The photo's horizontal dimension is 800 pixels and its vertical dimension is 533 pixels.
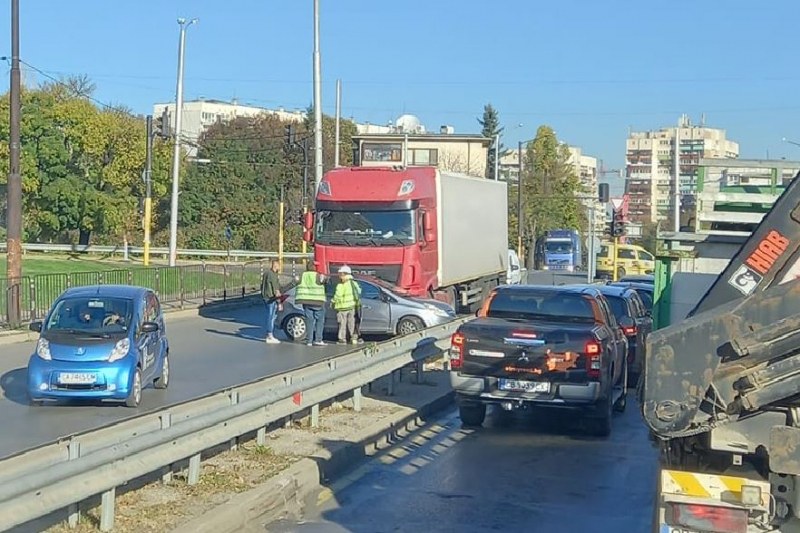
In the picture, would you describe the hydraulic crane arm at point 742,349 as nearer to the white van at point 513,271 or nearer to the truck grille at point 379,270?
the truck grille at point 379,270

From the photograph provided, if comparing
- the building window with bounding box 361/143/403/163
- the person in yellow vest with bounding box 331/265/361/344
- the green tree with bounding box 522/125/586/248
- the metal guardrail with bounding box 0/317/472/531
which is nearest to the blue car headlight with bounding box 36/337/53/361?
the metal guardrail with bounding box 0/317/472/531

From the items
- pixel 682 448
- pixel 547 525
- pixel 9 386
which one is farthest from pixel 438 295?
pixel 682 448

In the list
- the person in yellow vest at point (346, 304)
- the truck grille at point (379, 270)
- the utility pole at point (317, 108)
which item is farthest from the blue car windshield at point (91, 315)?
the utility pole at point (317, 108)

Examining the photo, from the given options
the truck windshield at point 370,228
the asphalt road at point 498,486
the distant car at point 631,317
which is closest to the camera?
the asphalt road at point 498,486

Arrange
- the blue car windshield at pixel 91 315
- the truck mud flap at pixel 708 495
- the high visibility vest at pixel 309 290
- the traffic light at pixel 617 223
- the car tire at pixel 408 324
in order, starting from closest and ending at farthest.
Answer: the truck mud flap at pixel 708 495, the blue car windshield at pixel 91 315, the high visibility vest at pixel 309 290, the car tire at pixel 408 324, the traffic light at pixel 617 223

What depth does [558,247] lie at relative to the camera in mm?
73562

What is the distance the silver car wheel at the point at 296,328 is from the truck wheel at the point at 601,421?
41.3 feet

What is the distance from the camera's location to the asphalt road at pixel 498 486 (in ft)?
30.3

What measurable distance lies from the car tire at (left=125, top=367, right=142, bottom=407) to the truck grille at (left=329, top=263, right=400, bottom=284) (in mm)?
12543

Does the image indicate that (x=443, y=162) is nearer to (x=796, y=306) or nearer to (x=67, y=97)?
(x=67, y=97)

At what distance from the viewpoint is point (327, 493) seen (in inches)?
403

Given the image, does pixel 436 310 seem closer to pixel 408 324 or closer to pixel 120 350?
pixel 408 324

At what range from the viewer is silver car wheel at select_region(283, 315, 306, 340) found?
25734 millimetres

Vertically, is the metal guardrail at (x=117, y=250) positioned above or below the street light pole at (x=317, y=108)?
below
